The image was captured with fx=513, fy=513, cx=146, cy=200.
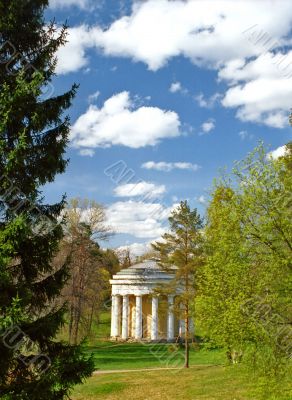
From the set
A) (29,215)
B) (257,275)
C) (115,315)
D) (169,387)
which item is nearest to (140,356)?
(115,315)

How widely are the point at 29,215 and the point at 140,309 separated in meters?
43.0

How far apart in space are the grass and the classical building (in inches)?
906

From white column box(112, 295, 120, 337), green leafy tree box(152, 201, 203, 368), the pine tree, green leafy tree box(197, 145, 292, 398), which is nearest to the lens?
the pine tree

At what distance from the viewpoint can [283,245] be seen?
15.2 m

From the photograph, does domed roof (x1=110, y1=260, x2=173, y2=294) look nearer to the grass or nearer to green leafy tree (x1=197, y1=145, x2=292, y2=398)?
the grass

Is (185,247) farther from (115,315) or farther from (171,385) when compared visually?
(115,315)

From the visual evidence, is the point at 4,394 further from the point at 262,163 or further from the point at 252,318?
the point at 262,163

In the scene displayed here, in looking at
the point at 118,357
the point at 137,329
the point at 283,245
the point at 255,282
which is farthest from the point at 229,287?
the point at 137,329

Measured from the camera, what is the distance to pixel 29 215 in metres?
11.1

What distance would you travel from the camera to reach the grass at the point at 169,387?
21797mm

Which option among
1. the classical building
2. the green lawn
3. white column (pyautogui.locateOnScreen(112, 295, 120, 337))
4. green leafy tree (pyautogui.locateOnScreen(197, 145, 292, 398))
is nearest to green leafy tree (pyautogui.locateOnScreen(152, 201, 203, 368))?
the green lawn

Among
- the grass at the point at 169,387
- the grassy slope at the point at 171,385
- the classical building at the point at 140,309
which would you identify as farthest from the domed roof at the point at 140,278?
the grass at the point at 169,387

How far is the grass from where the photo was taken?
21.8 metres

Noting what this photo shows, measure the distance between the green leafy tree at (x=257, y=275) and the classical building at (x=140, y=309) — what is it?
114 feet
